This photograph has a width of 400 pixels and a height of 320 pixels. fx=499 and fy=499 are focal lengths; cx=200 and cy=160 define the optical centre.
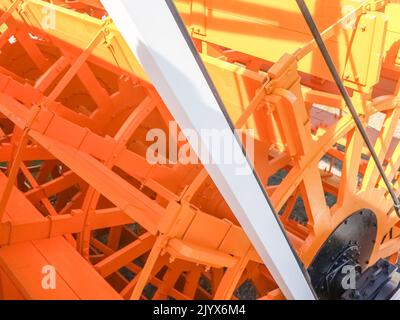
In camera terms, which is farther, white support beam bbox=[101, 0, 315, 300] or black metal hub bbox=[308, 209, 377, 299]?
black metal hub bbox=[308, 209, 377, 299]

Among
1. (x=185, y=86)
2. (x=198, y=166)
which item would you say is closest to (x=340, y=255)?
(x=198, y=166)

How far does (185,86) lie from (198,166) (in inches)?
63.7

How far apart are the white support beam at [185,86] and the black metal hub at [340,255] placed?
0.83 m

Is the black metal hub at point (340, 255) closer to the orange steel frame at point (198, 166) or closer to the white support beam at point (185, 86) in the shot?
the orange steel frame at point (198, 166)

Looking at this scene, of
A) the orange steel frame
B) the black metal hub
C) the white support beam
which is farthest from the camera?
the black metal hub

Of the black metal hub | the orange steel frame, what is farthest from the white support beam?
the black metal hub

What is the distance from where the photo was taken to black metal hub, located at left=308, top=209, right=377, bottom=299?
2682 mm

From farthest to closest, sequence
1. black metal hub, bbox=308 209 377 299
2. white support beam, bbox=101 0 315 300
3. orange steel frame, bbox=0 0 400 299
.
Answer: black metal hub, bbox=308 209 377 299 < orange steel frame, bbox=0 0 400 299 < white support beam, bbox=101 0 315 300

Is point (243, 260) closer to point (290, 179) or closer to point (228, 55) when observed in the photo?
point (290, 179)

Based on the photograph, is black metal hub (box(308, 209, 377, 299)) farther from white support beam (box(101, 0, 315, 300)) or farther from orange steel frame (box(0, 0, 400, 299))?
white support beam (box(101, 0, 315, 300))

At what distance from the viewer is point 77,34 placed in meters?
3.24

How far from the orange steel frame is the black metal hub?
0.07 metres

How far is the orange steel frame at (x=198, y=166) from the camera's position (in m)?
2.15

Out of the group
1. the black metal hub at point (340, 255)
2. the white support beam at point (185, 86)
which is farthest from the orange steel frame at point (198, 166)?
the white support beam at point (185, 86)
